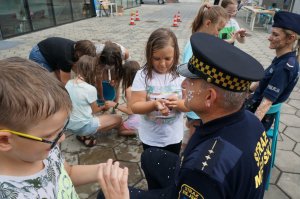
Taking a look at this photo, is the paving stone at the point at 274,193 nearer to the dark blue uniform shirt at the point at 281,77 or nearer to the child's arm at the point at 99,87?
the dark blue uniform shirt at the point at 281,77

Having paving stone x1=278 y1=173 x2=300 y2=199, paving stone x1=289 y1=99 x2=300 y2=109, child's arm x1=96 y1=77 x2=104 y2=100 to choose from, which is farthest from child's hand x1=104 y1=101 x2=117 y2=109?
paving stone x1=289 y1=99 x2=300 y2=109

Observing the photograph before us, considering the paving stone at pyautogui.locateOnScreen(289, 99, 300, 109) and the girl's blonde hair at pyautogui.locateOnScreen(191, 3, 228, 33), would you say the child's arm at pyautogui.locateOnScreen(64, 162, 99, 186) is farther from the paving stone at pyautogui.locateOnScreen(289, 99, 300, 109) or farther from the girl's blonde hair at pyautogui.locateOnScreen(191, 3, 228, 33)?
the paving stone at pyautogui.locateOnScreen(289, 99, 300, 109)

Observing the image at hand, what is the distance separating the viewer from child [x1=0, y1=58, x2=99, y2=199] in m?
0.89

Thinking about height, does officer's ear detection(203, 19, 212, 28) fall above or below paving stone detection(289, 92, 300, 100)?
above

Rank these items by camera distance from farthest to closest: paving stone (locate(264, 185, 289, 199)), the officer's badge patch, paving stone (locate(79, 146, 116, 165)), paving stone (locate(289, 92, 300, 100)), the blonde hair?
paving stone (locate(289, 92, 300, 100)), paving stone (locate(79, 146, 116, 165)), paving stone (locate(264, 185, 289, 199)), the officer's badge patch, the blonde hair

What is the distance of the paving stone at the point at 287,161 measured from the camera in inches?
117

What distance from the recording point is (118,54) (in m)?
3.49

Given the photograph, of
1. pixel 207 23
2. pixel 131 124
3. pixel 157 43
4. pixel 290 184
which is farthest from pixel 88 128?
pixel 290 184

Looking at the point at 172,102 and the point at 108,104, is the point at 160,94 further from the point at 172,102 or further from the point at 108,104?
the point at 108,104

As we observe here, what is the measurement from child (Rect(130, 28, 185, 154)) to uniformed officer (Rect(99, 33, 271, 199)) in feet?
2.14

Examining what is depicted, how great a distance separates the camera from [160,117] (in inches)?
88.2

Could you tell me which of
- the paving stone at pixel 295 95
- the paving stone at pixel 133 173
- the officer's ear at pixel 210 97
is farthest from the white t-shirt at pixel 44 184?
the paving stone at pixel 295 95

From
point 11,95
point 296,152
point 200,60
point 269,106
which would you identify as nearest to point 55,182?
point 11,95

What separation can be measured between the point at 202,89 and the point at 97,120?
228 centimetres
